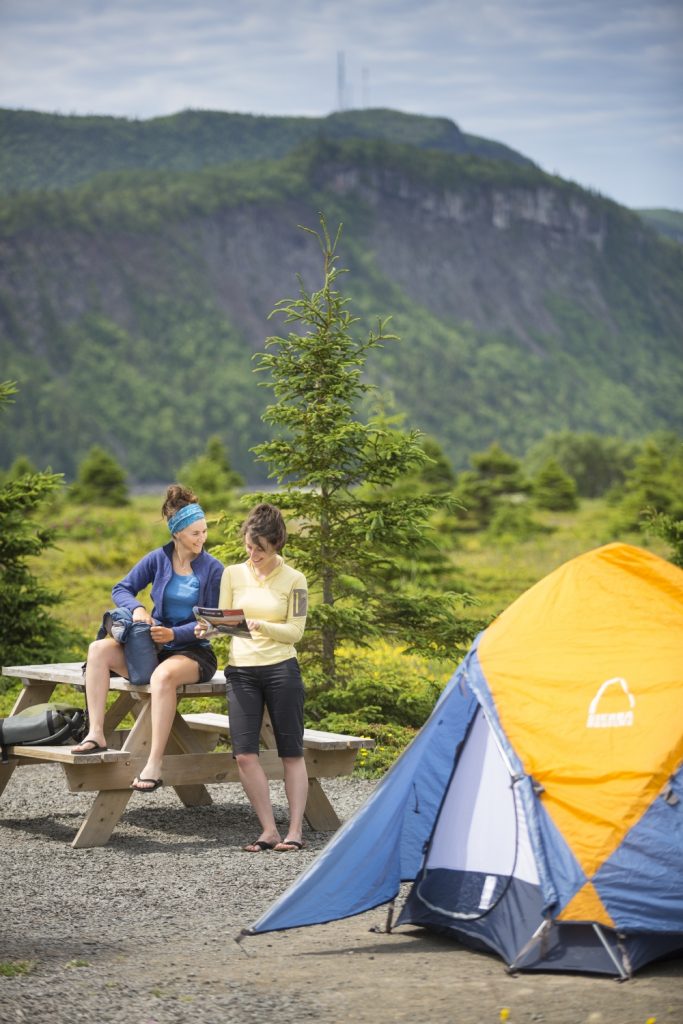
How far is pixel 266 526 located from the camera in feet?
24.6

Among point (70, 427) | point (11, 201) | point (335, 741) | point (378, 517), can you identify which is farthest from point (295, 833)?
point (11, 201)

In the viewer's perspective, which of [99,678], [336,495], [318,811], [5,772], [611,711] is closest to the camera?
[611,711]

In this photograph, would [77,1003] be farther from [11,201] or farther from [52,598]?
[11,201]

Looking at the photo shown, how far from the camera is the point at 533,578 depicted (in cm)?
2822

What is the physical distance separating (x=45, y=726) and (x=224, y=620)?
1.36 metres

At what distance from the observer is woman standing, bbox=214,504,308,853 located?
7.54 metres

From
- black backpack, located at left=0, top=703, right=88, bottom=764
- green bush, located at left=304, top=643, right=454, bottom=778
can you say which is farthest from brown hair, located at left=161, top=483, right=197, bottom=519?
green bush, located at left=304, top=643, right=454, bottom=778

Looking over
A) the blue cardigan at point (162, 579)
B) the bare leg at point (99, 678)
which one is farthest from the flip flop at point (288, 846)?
the blue cardigan at point (162, 579)

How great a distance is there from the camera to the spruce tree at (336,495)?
1100 centimetres

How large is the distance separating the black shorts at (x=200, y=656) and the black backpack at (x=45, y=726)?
59cm

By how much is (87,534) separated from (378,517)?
27082 millimetres

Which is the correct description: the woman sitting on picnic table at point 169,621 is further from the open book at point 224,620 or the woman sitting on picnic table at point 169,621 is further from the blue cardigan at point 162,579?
the open book at point 224,620

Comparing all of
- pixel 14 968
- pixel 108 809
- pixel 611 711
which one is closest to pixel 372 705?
pixel 108 809

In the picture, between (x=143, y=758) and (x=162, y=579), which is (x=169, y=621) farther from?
(x=143, y=758)
